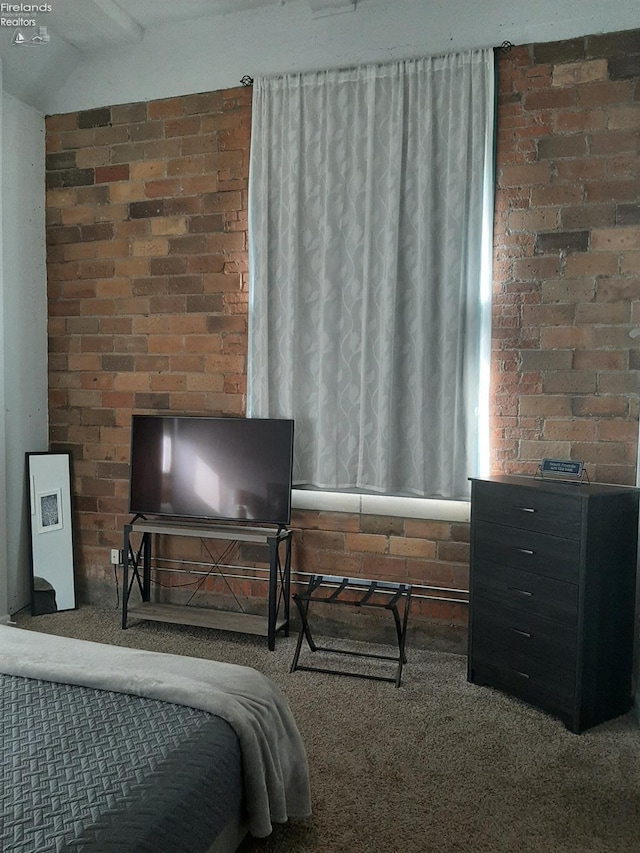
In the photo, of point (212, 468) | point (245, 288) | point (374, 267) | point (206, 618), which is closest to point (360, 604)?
point (206, 618)

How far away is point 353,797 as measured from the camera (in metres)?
2.20

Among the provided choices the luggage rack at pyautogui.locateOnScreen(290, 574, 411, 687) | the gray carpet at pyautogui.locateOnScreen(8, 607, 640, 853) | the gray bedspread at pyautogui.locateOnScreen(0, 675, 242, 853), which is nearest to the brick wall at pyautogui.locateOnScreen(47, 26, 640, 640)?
→ the luggage rack at pyautogui.locateOnScreen(290, 574, 411, 687)

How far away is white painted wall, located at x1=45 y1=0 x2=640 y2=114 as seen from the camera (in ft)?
10.3

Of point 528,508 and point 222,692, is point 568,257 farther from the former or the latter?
point 222,692

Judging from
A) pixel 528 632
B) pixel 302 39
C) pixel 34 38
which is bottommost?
pixel 528 632

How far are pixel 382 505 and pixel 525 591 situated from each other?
3.07 feet

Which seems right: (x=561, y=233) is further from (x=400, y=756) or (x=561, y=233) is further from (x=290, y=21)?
(x=400, y=756)

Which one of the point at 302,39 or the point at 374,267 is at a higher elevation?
the point at 302,39

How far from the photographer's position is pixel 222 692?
1.85 metres

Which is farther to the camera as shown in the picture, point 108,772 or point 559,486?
point 559,486

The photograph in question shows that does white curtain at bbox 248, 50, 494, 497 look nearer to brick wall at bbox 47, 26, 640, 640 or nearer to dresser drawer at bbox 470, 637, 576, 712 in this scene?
brick wall at bbox 47, 26, 640, 640

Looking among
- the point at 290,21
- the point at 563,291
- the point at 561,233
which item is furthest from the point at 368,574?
the point at 290,21

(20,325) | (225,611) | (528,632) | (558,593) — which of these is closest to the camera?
(558,593)

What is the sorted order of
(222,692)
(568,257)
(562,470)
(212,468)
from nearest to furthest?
(222,692)
(562,470)
(568,257)
(212,468)
